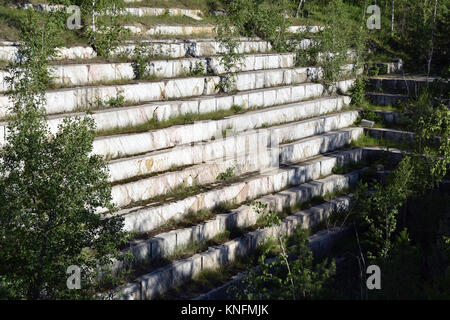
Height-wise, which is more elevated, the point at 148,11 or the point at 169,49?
the point at 148,11

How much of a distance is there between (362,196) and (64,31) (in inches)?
355

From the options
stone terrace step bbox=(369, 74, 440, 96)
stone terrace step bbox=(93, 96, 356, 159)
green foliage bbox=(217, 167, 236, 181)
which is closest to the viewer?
stone terrace step bbox=(93, 96, 356, 159)

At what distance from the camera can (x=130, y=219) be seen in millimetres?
10578

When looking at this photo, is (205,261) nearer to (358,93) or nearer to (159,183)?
(159,183)

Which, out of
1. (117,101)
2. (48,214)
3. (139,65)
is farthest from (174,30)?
(48,214)

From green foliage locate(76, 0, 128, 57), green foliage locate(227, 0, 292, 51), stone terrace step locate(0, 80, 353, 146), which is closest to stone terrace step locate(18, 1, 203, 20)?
green foliage locate(76, 0, 128, 57)

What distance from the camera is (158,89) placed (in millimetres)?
14852

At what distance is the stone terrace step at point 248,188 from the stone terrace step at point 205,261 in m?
1.05

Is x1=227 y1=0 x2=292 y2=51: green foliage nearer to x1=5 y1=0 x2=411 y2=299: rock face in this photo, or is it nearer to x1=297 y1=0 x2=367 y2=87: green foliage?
x1=297 y1=0 x2=367 y2=87: green foliage

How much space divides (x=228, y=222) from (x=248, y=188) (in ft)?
4.88

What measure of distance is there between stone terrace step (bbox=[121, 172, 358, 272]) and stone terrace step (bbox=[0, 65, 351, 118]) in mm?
4005

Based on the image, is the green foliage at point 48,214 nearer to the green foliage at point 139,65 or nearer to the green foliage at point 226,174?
Answer: the green foliage at point 226,174

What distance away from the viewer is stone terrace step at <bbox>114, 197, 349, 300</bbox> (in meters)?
9.34
